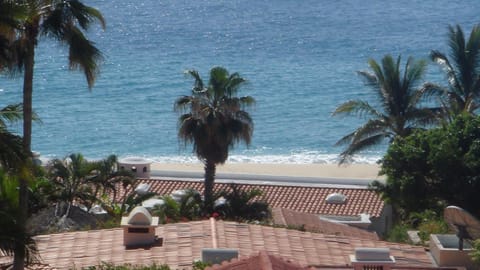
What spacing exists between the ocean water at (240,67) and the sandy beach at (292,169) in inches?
131

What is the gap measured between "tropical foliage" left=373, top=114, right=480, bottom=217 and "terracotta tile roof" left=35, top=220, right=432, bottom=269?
7.86 meters

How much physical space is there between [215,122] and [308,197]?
550 cm

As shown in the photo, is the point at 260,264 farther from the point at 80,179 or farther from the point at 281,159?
the point at 281,159

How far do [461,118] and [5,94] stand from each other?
59452 mm

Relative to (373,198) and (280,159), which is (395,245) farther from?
(280,159)

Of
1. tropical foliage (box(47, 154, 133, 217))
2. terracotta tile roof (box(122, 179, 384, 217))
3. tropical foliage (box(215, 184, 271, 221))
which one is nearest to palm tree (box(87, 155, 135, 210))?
tropical foliage (box(47, 154, 133, 217))

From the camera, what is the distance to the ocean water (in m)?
71.8

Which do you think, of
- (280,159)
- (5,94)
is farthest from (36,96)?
(280,159)

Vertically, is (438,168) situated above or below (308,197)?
above

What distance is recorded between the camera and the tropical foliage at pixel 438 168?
95.8 feet

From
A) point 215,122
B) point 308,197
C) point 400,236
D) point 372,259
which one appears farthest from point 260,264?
point 308,197

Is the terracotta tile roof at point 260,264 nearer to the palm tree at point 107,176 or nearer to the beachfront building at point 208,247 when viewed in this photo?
the beachfront building at point 208,247

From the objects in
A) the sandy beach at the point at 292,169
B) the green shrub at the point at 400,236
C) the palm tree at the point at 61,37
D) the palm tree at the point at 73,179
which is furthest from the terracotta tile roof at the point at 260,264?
the sandy beach at the point at 292,169

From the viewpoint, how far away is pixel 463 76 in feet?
122
